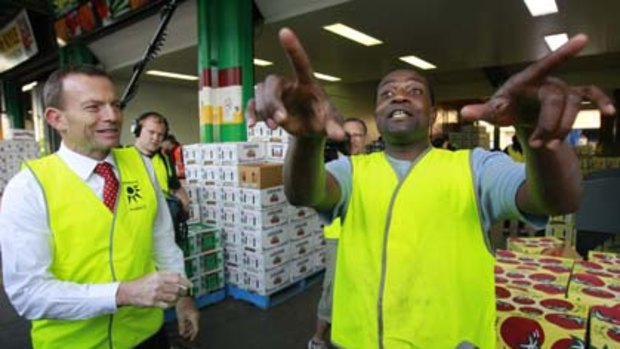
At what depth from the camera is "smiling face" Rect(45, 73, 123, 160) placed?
121 cm

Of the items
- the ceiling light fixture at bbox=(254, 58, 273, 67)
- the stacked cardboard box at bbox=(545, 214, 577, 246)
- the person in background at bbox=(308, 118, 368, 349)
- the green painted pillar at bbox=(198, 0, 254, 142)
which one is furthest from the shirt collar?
the ceiling light fixture at bbox=(254, 58, 273, 67)

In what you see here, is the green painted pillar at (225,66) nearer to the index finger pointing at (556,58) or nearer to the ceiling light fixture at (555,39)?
the index finger pointing at (556,58)

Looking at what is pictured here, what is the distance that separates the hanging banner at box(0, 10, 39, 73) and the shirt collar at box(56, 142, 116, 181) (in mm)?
8724

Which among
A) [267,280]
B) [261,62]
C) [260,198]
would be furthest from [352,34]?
[267,280]


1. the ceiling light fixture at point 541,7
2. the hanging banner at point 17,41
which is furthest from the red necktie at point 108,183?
→ the hanging banner at point 17,41

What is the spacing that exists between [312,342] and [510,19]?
5.06m

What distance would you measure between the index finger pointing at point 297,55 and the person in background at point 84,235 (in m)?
0.71

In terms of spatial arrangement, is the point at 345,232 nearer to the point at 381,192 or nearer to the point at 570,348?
the point at 381,192

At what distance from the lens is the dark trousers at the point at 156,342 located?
4.37ft

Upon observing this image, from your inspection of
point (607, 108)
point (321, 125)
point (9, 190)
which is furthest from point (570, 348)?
point (9, 190)

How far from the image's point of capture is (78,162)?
1.23 meters

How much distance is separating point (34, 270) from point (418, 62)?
8665 mm

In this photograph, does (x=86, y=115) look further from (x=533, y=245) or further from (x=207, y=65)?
(x=207, y=65)

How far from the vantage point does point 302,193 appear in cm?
97
